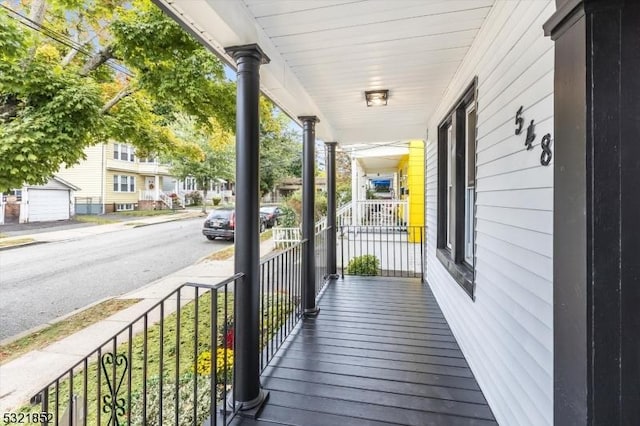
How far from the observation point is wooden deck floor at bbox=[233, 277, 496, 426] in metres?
1.91

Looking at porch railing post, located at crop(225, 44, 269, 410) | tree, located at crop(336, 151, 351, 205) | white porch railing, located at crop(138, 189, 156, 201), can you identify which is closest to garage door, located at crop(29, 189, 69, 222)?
white porch railing, located at crop(138, 189, 156, 201)

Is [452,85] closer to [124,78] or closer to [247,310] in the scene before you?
[247,310]

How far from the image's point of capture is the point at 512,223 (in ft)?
5.44

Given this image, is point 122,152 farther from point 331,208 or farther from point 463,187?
point 463,187

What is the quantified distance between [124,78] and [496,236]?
8.25 m

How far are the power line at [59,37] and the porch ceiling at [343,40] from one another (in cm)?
438

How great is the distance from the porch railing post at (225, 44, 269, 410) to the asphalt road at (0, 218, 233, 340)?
170 inches

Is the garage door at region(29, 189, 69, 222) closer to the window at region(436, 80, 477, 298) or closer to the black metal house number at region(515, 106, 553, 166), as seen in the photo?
the window at region(436, 80, 477, 298)

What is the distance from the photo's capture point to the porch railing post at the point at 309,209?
11.5ft

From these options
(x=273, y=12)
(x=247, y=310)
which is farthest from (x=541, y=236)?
(x=273, y=12)

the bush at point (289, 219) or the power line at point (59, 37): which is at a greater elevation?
A: the power line at point (59, 37)

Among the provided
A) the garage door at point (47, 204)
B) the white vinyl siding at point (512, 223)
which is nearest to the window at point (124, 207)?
the garage door at point (47, 204)

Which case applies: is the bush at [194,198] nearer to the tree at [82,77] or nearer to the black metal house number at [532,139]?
the tree at [82,77]

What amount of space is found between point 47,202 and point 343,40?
15.2 metres
